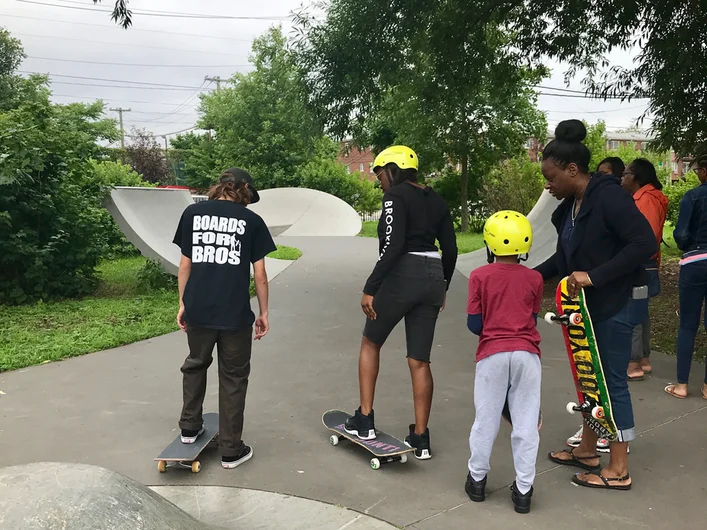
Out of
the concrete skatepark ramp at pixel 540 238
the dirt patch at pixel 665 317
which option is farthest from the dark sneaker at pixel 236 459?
the concrete skatepark ramp at pixel 540 238

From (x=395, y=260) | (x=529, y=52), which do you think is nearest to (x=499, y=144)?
(x=529, y=52)

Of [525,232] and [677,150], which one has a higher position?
[677,150]

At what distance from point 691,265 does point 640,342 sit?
2.91 ft

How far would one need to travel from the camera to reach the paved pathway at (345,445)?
10.9ft

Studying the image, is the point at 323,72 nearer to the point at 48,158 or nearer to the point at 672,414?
the point at 48,158

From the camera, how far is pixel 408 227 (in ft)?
12.6

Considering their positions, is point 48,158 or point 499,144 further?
point 499,144

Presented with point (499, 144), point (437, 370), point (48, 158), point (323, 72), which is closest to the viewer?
point (437, 370)

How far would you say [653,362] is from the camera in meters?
6.01

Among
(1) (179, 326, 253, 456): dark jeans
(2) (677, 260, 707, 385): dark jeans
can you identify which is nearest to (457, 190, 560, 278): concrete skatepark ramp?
(2) (677, 260, 707, 385): dark jeans

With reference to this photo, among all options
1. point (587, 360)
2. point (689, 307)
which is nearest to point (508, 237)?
point (587, 360)

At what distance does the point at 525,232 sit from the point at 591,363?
32.6 inches

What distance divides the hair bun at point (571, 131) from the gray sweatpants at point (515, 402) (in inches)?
47.3

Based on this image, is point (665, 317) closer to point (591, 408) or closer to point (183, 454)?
point (591, 408)
